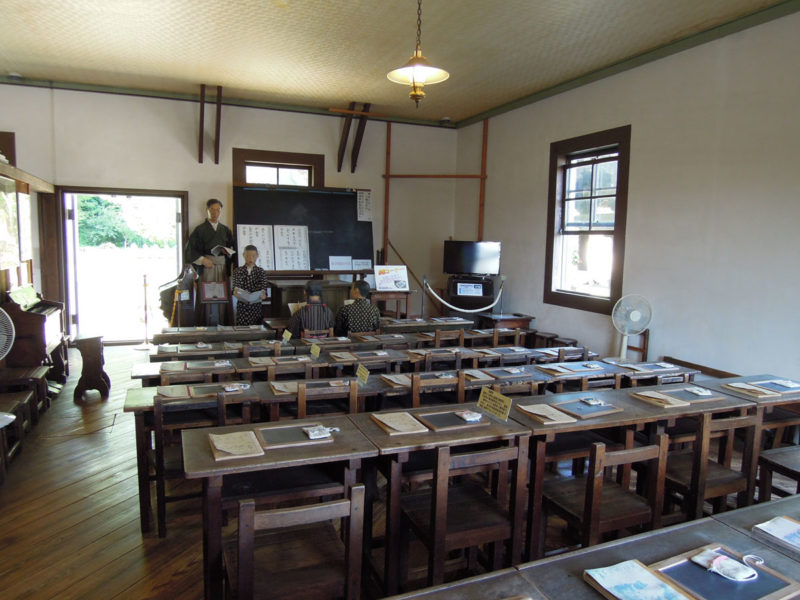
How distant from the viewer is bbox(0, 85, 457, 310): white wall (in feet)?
22.8

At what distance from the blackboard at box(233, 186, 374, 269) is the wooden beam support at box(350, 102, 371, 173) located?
20.6 inches

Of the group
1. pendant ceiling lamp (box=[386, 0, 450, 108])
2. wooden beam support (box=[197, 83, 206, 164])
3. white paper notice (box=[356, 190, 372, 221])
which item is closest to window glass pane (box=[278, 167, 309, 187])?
white paper notice (box=[356, 190, 372, 221])

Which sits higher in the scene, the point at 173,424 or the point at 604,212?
the point at 604,212

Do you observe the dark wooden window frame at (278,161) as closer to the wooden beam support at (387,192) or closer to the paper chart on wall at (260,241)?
the paper chart on wall at (260,241)

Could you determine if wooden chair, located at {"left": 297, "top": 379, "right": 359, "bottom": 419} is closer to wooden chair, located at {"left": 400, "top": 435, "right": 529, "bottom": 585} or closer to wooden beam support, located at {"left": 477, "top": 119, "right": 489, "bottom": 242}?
wooden chair, located at {"left": 400, "top": 435, "right": 529, "bottom": 585}

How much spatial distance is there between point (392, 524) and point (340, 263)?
613cm

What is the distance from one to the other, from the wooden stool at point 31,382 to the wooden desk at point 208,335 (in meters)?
0.97

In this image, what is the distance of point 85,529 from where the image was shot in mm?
2883

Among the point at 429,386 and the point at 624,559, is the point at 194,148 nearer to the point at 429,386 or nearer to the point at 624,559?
the point at 429,386

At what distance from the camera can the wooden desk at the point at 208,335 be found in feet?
14.8

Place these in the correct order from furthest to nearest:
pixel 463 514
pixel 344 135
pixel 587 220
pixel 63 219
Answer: pixel 344 135
pixel 63 219
pixel 587 220
pixel 463 514

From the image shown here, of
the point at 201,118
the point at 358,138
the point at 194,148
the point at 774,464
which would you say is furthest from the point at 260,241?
the point at 774,464

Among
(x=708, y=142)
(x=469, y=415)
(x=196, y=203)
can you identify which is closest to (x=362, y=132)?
(x=196, y=203)

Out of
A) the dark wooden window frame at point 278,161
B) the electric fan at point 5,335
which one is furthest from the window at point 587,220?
the electric fan at point 5,335
